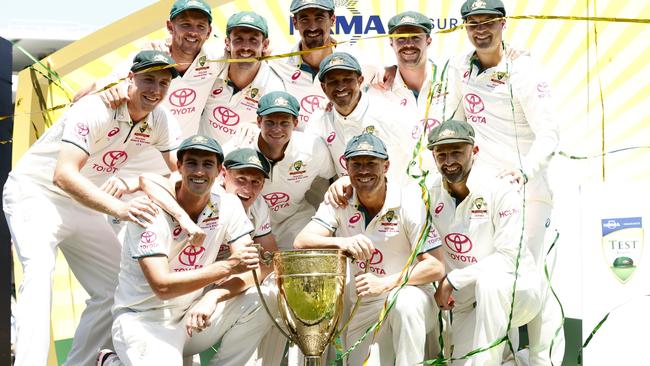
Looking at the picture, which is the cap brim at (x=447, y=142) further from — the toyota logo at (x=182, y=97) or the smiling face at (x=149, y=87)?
the toyota logo at (x=182, y=97)

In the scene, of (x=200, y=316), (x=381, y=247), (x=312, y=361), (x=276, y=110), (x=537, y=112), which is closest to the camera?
(x=312, y=361)

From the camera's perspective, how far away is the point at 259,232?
604 centimetres

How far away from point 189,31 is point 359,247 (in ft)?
6.48

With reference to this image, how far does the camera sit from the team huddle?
556 centimetres

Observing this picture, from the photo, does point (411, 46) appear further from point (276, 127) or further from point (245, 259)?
point (245, 259)

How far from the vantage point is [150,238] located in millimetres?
5465

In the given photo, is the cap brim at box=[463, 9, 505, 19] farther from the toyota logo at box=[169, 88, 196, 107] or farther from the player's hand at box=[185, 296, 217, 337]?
the player's hand at box=[185, 296, 217, 337]

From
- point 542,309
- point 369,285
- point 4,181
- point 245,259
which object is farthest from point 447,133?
point 4,181

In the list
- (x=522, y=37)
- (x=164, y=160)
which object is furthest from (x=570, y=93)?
(x=164, y=160)

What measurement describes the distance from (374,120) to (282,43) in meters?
1.35

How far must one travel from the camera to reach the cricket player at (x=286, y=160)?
603 centimetres

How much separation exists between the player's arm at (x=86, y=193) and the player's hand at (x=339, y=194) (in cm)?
106

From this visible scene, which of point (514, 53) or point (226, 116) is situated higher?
point (514, 53)

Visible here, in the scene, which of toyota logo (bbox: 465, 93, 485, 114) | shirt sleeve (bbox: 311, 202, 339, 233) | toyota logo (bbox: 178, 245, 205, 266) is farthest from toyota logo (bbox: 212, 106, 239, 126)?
toyota logo (bbox: 465, 93, 485, 114)
